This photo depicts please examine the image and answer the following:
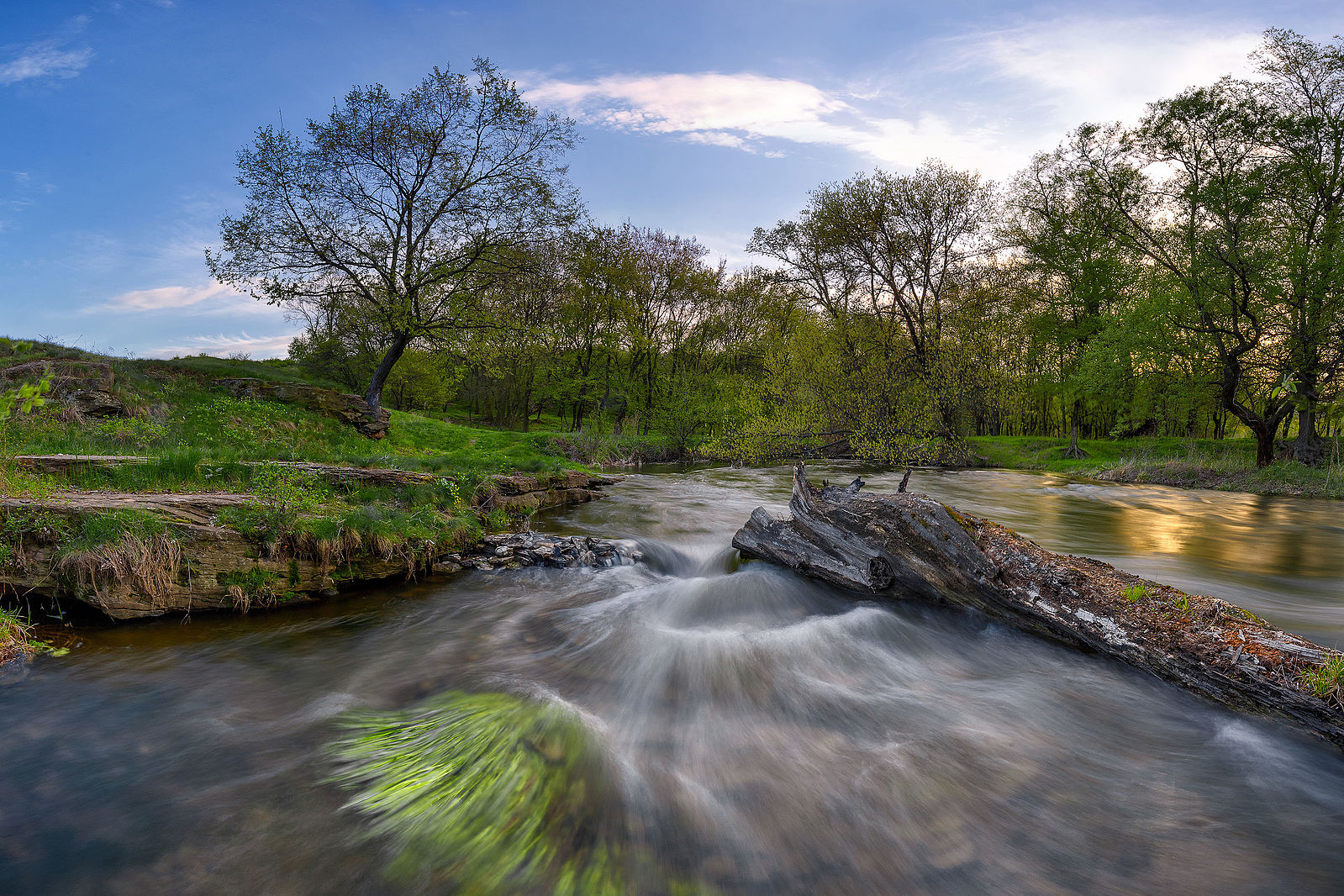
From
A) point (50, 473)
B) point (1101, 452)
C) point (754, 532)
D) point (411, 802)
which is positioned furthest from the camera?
point (1101, 452)

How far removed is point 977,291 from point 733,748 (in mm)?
30704

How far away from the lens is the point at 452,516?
8.98 m

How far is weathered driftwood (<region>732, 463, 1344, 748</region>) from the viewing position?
12.3 feet

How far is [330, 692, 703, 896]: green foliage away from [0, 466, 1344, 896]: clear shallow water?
0.61 feet

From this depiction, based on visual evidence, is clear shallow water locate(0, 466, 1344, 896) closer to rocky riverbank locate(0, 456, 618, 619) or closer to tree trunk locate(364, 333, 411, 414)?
rocky riverbank locate(0, 456, 618, 619)

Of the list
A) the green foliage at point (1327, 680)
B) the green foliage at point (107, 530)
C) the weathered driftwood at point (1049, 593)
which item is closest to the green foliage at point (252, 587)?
the green foliage at point (107, 530)

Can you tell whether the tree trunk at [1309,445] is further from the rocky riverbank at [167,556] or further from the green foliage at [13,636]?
the green foliage at [13,636]

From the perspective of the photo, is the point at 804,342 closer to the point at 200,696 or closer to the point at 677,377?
the point at 677,377

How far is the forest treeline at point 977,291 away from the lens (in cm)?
1634

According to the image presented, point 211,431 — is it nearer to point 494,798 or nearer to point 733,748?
point 494,798

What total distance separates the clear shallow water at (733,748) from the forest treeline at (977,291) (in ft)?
18.8

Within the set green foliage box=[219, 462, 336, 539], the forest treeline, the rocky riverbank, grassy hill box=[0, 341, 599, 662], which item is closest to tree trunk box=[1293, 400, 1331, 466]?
the forest treeline

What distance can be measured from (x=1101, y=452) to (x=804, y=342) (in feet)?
66.5

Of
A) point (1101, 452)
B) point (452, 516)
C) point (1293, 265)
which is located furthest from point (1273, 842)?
point (1101, 452)
